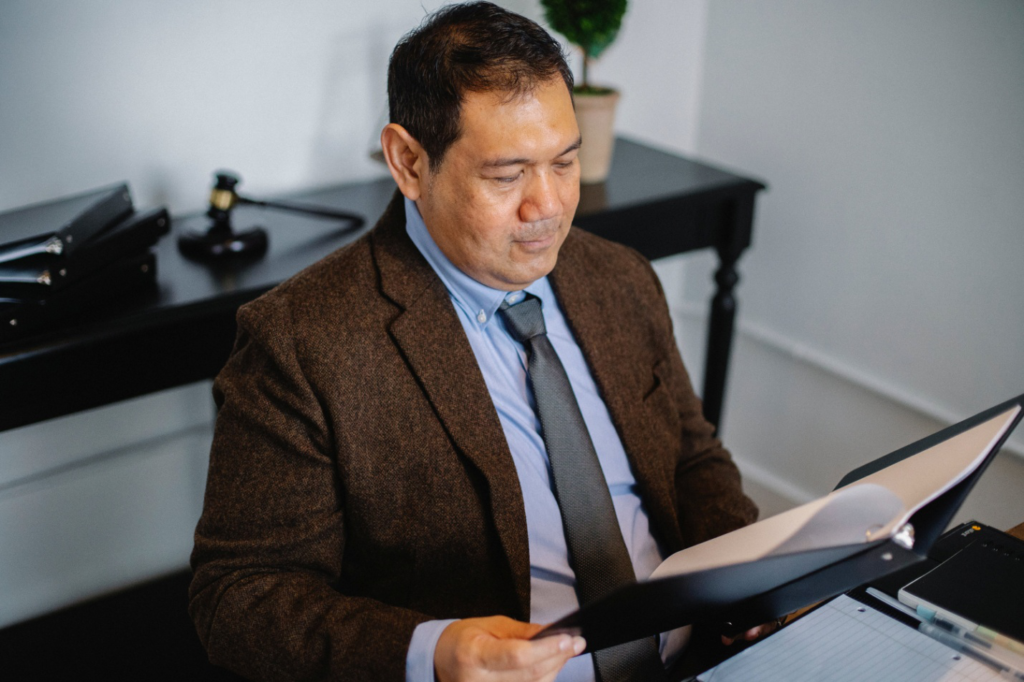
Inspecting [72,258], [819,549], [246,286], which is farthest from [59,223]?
[819,549]

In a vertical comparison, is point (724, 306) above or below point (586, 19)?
below

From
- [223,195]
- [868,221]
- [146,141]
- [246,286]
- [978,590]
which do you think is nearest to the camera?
[978,590]

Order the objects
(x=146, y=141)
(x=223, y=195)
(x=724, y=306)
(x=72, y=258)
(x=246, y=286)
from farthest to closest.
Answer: (x=724, y=306) < (x=146, y=141) < (x=223, y=195) < (x=246, y=286) < (x=72, y=258)

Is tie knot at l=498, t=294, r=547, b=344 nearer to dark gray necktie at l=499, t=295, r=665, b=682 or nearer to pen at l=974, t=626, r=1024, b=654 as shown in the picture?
dark gray necktie at l=499, t=295, r=665, b=682

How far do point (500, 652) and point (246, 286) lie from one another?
871mm

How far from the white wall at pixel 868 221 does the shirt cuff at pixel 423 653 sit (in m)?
0.88

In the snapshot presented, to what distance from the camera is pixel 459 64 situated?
1007 millimetres

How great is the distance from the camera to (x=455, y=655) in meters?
0.88

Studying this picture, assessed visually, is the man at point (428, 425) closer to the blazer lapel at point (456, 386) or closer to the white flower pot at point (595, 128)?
the blazer lapel at point (456, 386)

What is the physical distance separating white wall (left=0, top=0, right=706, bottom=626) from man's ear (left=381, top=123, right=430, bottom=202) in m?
0.84

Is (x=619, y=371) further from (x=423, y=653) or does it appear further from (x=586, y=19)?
(x=586, y=19)

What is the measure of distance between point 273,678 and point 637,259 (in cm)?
75

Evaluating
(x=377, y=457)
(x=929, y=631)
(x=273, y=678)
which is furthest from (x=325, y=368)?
(x=929, y=631)

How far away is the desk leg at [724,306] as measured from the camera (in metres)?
2.05
